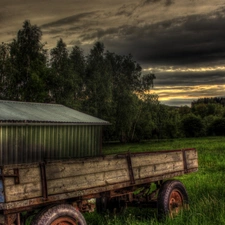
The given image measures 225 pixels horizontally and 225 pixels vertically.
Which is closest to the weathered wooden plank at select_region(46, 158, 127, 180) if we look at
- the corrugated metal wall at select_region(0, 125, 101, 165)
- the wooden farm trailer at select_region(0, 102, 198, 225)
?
the wooden farm trailer at select_region(0, 102, 198, 225)

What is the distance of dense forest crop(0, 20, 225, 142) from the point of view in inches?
1665

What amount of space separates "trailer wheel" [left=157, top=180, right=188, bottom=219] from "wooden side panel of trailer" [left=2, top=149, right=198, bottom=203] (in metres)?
0.28

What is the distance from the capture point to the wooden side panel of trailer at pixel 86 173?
4793mm

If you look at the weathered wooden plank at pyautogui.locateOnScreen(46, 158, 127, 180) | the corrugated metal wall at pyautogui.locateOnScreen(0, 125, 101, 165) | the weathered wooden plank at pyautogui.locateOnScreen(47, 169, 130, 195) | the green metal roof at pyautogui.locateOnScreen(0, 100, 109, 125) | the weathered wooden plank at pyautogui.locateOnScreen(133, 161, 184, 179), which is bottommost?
the corrugated metal wall at pyautogui.locateOnScreen(0, 125, 101, 165)

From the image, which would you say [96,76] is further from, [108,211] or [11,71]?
[108,211]

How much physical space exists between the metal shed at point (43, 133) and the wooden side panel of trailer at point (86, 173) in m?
10.5

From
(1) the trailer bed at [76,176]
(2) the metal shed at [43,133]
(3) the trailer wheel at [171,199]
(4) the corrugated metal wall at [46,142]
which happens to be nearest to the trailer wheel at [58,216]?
(1) the trailer bed at [76,176]

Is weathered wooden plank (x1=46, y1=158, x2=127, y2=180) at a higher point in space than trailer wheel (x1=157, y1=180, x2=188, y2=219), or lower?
higher

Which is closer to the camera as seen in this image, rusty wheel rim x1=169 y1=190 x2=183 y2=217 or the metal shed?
rusty wheel rim x1=169 y1=190 x2=183 y2=217

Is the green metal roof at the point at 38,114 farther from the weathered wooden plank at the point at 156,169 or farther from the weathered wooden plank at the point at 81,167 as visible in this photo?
the weathered wooden plank at the point at 81,167

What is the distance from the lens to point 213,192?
9766 millimetres

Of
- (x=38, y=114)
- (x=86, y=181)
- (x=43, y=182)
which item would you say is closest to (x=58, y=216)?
Result: (x=43, y=182)

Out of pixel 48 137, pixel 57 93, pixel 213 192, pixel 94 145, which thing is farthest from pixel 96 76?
pixel 213 192

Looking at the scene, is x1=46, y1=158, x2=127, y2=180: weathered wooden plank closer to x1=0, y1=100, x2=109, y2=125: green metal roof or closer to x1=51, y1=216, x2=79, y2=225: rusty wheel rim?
x1=51, y1=216, x2=79, y2=225: rusty wheel rim
